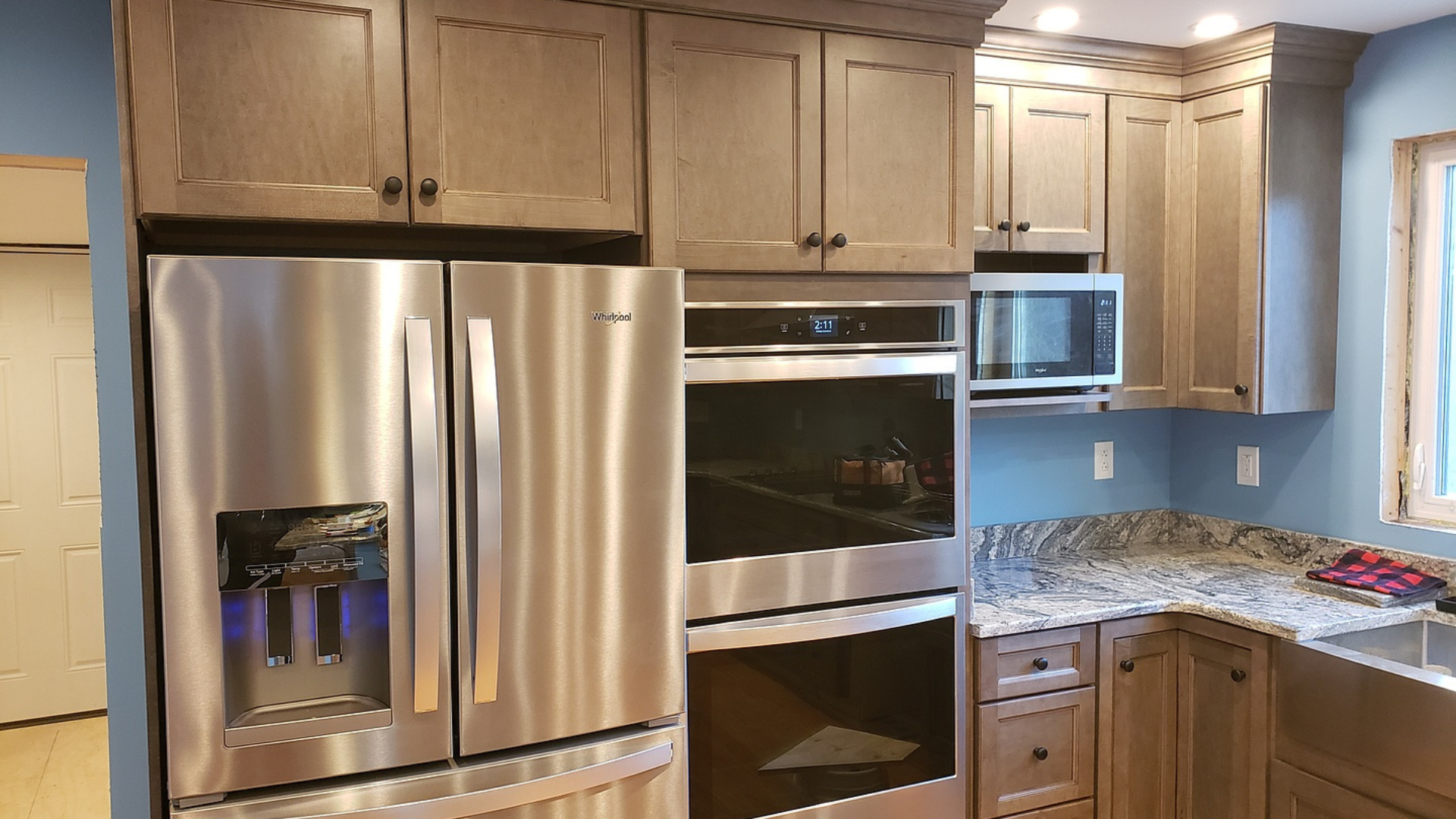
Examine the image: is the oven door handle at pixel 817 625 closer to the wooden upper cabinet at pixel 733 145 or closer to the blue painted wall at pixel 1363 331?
the wooden upper cabinet at pixel 733 145

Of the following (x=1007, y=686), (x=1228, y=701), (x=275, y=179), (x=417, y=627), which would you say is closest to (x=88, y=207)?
(x=275, y=179)

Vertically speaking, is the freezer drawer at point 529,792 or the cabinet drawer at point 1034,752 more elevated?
the freezer drawer at point 529,792

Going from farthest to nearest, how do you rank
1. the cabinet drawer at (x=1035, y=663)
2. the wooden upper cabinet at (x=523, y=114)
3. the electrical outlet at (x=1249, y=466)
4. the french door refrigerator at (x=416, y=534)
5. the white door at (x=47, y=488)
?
the white door at (x=47, y=488), the electrical outlet at (x=1249, y=466), the cabinet drawer at (x=1035, y=663), the wooden upper cabinet at (x=523, y=114), the french door refrigerator at (x=416, y=534)

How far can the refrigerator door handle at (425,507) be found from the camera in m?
1.80

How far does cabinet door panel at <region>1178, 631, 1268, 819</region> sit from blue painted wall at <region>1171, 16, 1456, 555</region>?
703 mm

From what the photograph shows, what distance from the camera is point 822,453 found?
225cm

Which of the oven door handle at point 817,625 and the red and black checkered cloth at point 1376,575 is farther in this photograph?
the red and black checkered cloth at point 1376,575

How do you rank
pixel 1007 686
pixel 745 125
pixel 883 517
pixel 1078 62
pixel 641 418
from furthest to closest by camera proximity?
pixel 1078 62, pixel 1007 686, pixel 883 517, pixel 745 125, pixel 641 418

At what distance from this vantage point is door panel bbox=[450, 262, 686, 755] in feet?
6.14

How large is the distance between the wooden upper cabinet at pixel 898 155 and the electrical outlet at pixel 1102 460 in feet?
4.00

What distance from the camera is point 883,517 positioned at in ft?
7.73

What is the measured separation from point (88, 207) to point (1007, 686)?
7.84 ft

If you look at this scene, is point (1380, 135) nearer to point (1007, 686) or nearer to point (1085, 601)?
point (1085, 601)

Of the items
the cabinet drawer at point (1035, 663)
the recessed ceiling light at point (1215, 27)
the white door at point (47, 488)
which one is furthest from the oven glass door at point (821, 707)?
the white door at point (47, 488)
